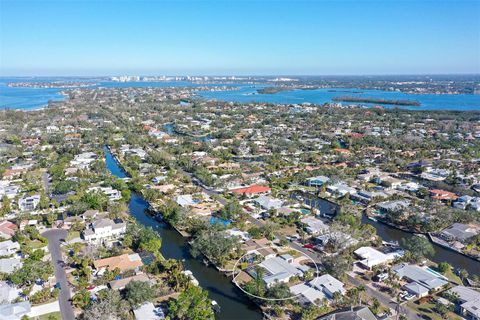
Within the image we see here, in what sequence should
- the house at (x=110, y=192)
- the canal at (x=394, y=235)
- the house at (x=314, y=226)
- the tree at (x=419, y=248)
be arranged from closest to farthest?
the tree at (x=419, y=248) → the canal at (x=394, y=235) → the house at (x=314, y=226) → the house at (x=110, y=192)

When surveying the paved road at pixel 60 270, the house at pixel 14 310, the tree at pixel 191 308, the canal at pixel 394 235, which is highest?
the tree at pixel 191 308

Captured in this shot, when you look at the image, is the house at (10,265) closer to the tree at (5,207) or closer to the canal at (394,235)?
the tree at (5,207)

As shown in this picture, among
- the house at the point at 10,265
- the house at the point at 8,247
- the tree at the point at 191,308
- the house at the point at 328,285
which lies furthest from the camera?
the house at the point at 8,247

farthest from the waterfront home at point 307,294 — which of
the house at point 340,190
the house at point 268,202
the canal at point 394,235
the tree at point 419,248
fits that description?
the house at point 340,190

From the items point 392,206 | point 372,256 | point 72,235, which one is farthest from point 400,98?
point 72,235

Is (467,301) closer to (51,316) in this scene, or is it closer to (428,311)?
(428,311)

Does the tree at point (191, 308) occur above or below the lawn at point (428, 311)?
above
